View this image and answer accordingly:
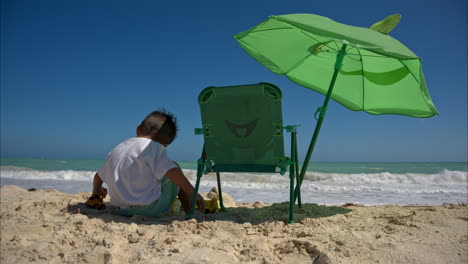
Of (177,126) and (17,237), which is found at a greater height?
(177,126)

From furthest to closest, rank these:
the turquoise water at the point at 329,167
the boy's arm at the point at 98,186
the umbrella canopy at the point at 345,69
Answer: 1. the turquoise water at the point at 329,167
2. the umbrella canopy at the point at 345,69
3. the boy's arm at the point at 98,186

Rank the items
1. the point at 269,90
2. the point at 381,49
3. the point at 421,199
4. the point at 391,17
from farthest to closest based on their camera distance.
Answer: the point at 421,199, the point at 391,17, the point at 269,90, the point at 381,49

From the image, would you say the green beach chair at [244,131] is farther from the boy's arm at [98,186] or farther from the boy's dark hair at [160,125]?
the boy's arm at [98,186]

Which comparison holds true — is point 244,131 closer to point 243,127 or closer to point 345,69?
point 243,127

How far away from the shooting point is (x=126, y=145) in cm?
266

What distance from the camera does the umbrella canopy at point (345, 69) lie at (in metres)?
3.32

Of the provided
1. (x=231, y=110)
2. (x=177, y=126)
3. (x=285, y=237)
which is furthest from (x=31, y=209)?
(x=285, y=237)

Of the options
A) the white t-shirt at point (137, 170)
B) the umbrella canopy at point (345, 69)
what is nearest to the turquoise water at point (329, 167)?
the umbrella canopy at point (345, 69)

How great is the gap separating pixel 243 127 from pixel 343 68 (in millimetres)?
1801

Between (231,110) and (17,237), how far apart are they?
74.7 inches

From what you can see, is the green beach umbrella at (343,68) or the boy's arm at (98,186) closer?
the boy's arm at (98,186)

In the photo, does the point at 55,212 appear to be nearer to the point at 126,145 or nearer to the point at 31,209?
the point at 31,209

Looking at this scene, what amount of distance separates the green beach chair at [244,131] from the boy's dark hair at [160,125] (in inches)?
9.6

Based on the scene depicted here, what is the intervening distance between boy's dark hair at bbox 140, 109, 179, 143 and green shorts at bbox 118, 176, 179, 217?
1.37 feet
